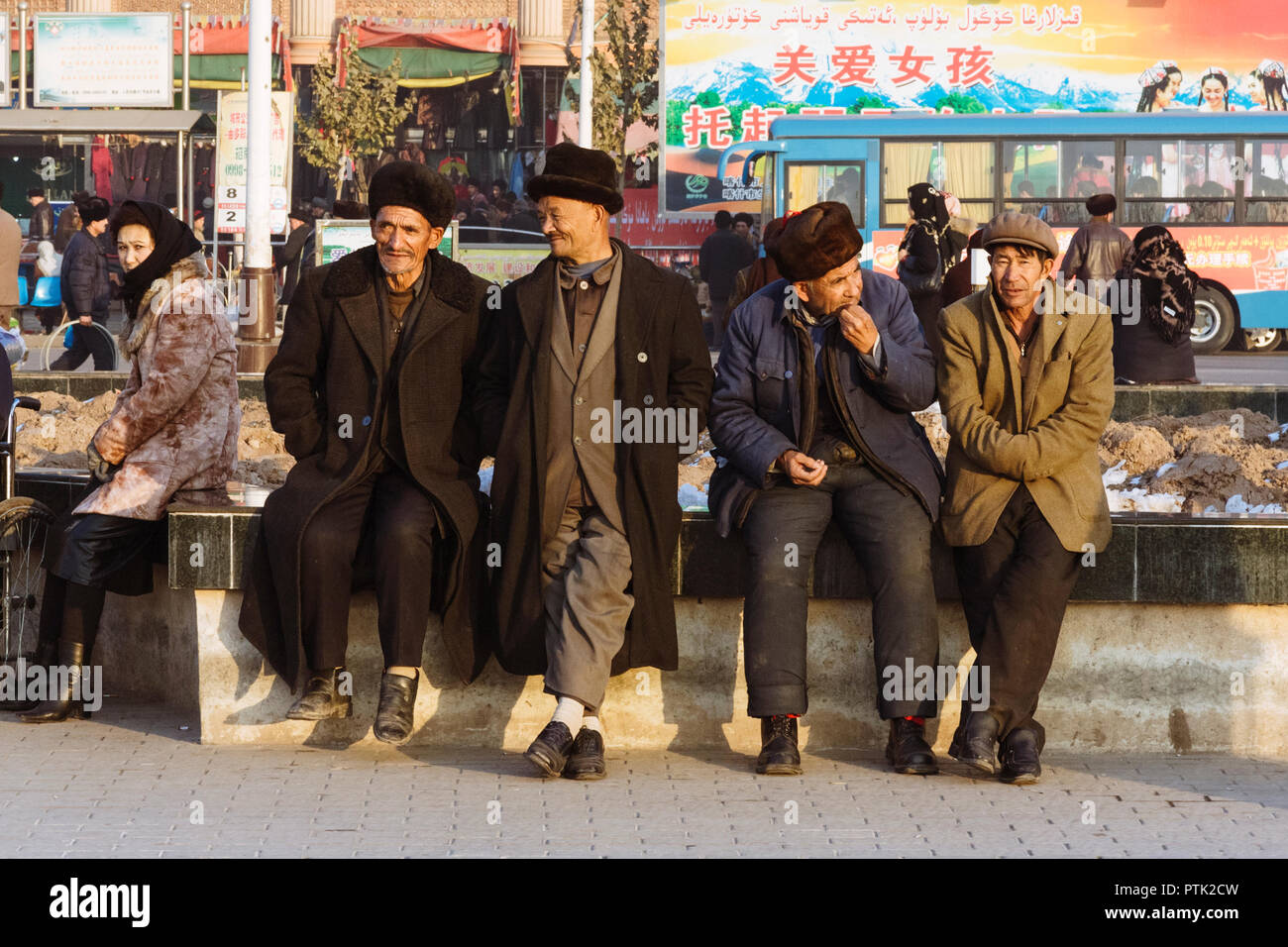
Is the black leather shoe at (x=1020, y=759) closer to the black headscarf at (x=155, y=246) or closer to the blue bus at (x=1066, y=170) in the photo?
the black headscarf at (x=155, y=246)

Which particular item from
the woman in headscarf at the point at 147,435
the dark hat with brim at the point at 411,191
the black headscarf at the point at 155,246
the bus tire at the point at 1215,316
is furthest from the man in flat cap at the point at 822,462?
the bus tire at the point at 1215,316

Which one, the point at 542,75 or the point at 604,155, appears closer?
the point at 604,155

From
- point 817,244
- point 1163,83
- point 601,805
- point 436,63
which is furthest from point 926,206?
point 436,63

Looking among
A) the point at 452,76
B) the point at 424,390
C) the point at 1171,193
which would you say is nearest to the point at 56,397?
the point at 424,390

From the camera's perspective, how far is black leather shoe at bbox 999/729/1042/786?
17.4ft

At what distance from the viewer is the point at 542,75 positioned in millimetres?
37812

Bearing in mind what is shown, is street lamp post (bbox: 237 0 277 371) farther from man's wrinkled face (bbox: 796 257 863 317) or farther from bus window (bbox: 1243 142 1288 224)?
bus window (bbox: 1243 142 1288 224)

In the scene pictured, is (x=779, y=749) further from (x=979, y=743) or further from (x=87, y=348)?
(x=87, y=348)

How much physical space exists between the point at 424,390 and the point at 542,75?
33115mm

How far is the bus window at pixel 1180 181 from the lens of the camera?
21688mm

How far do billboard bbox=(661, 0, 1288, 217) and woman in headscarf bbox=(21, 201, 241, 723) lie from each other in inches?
766

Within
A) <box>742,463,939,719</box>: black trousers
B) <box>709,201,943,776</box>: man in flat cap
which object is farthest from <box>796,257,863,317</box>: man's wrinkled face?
<box>742,463,939,719</box>: black trousers

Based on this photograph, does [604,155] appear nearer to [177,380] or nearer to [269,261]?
[177,380]

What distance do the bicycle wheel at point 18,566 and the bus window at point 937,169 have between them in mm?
15976
